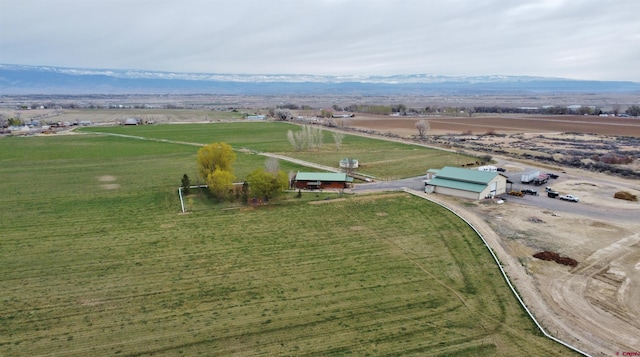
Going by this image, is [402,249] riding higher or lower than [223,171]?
lower

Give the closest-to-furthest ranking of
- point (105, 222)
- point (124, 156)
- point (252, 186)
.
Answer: point (105, 222)
point (252, 186)
point (124, 156)

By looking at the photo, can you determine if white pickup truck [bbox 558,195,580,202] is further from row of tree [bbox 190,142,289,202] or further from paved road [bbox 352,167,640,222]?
row of tree [bbox 190,142,289,202]

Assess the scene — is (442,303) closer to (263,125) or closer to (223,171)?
(223,171)

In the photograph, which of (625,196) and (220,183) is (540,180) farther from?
(220,183)

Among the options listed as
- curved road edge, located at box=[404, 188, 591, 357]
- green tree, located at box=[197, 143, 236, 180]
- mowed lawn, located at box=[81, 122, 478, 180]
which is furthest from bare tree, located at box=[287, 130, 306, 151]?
curved road edge, located at box=[404, 188, 591, 357]

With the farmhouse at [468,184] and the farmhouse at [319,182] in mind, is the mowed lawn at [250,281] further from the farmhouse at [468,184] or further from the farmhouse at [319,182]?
the farmhouse at [468,184]

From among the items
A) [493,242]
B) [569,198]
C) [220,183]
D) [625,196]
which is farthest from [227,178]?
[625,196]

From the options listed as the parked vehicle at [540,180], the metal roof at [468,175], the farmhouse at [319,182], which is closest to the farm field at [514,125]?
the parked vehicle at [540,180]

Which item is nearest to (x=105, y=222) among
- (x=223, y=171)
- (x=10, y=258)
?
(x=10, y=258)
